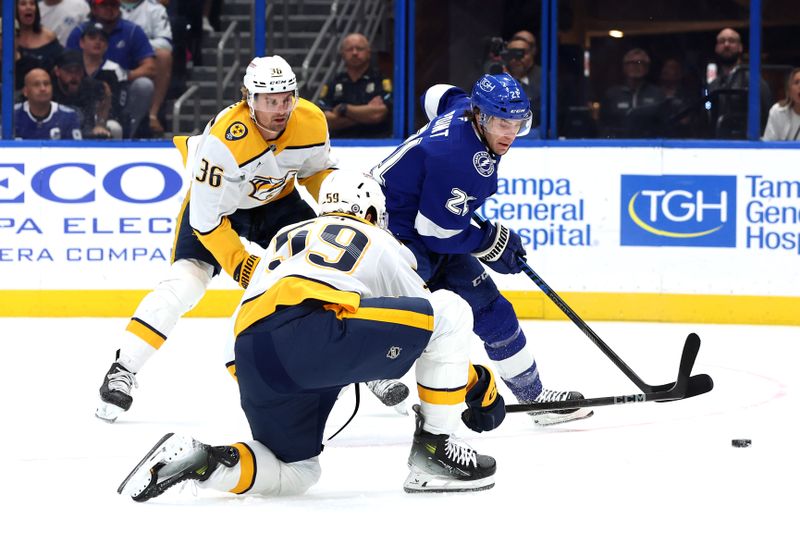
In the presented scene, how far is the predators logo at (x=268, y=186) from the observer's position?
160 inches

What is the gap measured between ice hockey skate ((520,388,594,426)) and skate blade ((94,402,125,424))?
127 cm

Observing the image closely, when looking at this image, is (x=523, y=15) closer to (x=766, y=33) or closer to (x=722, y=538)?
(x=766, y=33)

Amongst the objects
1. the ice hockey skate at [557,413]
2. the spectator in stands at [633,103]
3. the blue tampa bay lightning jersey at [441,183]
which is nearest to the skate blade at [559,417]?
the ice hockey skate at [557,413]

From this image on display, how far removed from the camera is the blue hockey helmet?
3.58 metres

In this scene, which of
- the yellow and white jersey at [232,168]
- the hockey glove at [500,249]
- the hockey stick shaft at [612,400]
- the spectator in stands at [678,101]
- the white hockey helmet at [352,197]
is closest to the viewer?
the white hockey helmet at [352,197]

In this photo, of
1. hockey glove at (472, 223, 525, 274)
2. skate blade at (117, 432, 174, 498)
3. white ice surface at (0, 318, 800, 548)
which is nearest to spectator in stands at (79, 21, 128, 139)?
white ice surface at (0, 318, 800, 548)

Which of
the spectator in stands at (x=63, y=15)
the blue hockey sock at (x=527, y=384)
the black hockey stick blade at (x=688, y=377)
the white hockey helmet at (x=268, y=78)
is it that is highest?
the spectator in stands at (x=63, y=15)

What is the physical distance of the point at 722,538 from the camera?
2615 millimetres

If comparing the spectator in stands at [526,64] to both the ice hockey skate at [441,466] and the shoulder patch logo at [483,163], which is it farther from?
the ice hockey skate at [441,466]

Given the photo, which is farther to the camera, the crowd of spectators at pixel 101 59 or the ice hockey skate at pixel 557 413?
the crowd of spectators at pixel 101 59

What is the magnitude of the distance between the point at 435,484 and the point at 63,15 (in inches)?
180

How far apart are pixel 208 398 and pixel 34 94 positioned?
2905 millimetres

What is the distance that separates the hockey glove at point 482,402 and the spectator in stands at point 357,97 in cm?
369

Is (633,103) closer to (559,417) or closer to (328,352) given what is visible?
(559,417)
